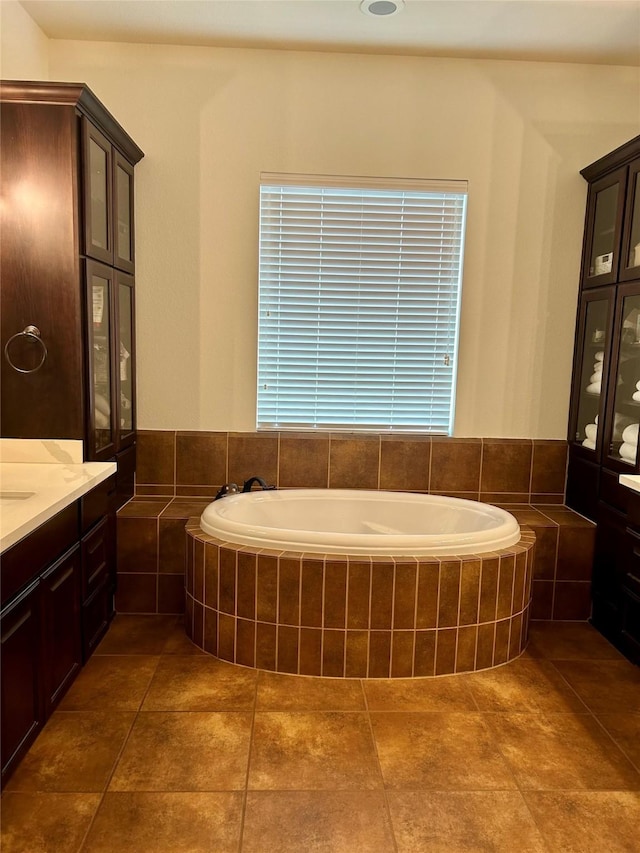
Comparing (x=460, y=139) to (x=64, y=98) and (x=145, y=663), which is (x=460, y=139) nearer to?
(x=64, y=98)

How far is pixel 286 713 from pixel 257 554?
23.3 inches

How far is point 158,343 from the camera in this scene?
11.2 feet

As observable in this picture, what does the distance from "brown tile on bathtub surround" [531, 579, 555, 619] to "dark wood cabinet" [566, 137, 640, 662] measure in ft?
0.68

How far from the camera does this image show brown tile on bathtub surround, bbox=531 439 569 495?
11.4ft

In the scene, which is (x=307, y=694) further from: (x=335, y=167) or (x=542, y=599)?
(x=335, y=167)

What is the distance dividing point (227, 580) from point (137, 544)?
690 millimetres

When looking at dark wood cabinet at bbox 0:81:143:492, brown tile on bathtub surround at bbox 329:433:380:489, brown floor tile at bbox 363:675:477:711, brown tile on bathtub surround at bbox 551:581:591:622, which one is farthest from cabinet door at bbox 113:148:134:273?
brown tile on bathtub surround at bbox 551:581:591:622

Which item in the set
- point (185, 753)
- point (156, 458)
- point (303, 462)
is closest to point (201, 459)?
point (156, 458)

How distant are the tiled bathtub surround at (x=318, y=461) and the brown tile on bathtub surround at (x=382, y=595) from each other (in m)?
0.91

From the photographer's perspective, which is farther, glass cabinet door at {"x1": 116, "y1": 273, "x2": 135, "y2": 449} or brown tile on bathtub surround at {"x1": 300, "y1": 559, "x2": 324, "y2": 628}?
glass cabinet door at {"x1": 116, "y1": 273, "x2": 135, "y2": 449}

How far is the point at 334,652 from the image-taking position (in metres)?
2.61

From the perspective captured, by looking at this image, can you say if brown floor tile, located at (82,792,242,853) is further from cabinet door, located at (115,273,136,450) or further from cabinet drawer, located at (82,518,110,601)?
cabinet door, located at (115,273,136,450)

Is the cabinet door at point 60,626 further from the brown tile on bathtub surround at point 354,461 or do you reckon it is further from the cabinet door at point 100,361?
the brown tile on bathtub surround at point 354,461

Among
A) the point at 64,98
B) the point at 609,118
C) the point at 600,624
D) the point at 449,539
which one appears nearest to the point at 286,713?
the point at 449,539
